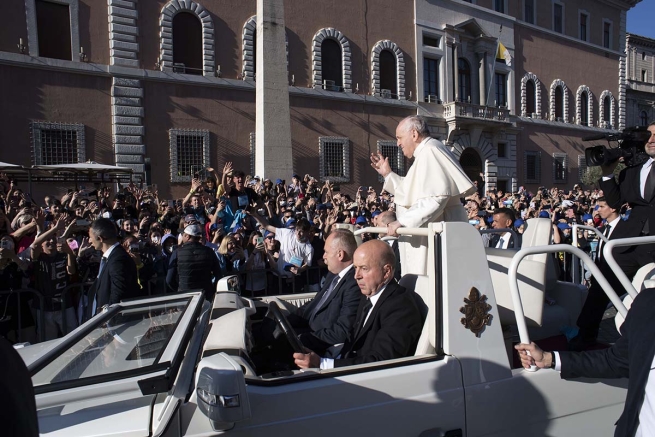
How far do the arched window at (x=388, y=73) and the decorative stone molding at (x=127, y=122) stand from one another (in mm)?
13285

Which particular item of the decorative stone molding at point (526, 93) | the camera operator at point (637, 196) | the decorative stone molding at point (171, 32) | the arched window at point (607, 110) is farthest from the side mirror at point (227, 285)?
the arched window at point (607, 110)

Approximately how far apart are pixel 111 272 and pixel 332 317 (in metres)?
2.14

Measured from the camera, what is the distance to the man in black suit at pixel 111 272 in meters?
4.49

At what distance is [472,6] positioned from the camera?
31484 millimetres

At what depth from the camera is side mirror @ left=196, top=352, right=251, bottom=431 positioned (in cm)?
180

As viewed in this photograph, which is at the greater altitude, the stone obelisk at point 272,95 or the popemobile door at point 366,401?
the stone obelisk at point 272,95

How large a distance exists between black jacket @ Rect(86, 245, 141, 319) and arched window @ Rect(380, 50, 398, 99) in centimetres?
2524

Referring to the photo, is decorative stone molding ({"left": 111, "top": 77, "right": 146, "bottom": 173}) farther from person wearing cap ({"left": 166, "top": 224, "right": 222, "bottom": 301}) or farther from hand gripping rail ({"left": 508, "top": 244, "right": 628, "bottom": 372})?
hand gripping rail ({"left": 508, "top": 244, "right": 628, "bottom": 372})

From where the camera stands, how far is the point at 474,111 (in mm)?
30766

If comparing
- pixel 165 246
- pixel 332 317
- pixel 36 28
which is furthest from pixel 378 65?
pixel 332 317

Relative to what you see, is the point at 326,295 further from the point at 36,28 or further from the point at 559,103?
the point at 559,103

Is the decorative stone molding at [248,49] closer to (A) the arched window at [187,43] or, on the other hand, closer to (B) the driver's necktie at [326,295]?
(A) the arched window at [187,43]

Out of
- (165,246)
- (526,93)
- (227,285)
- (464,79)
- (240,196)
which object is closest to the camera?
(227,285)

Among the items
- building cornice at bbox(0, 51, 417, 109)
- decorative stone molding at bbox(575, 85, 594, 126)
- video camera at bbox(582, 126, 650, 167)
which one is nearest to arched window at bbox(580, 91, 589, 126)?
decorative stone molding at bbox(575, 85, 594, 126)
